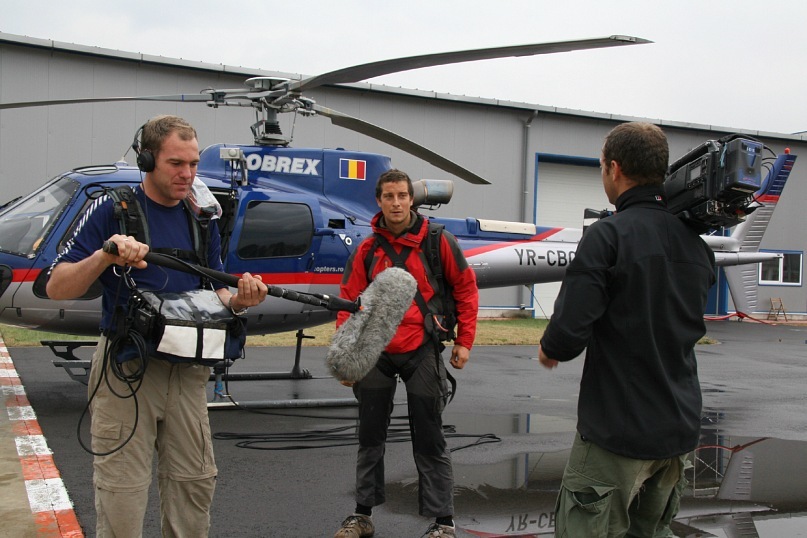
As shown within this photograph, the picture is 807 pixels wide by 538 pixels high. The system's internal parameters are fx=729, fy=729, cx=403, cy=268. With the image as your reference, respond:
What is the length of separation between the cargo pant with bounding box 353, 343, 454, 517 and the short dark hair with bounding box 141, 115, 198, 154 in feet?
5.82

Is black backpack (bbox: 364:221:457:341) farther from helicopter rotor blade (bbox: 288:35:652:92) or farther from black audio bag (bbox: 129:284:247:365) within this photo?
helicopter rotor blade (bbox: 288:35:652:92)

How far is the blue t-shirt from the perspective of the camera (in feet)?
9.22

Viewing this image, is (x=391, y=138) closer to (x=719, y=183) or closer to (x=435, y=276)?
(x=435, y=276)

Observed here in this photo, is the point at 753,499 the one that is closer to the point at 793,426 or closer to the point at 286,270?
the point at 793,426

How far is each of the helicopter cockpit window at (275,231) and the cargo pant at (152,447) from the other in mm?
4249

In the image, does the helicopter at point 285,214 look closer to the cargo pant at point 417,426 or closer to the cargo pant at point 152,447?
the cargo pant at point 417,426

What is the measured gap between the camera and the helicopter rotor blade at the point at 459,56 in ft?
17.4

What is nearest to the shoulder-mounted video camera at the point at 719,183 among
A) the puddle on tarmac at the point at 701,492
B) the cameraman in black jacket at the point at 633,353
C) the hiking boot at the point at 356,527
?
the cameraman in black jacket at the point at 633,353

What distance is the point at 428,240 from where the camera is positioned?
434cm

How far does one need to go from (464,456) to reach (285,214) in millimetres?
3042

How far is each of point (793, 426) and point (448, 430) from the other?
377 cm

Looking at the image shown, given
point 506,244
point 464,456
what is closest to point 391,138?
point 506,244

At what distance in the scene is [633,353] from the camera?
103 inches

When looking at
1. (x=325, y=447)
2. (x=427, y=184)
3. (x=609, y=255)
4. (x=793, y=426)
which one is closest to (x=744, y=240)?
(x=793, y=426)
